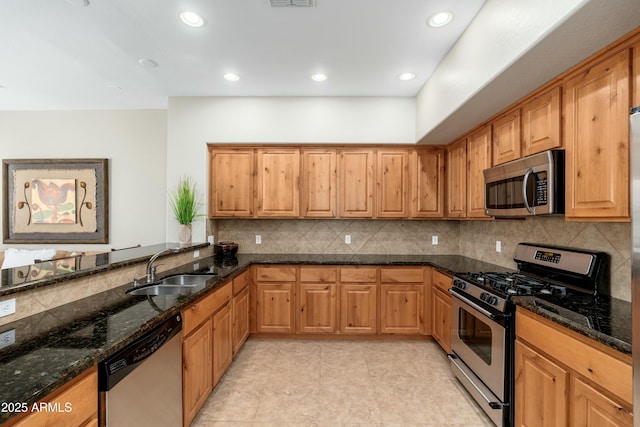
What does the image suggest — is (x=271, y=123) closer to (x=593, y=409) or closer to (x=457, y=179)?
(x=457, y=179)

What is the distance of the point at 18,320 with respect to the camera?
1418 millimetres

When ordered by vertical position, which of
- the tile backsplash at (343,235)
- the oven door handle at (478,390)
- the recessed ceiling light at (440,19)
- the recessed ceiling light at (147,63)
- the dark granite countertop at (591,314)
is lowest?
the oven door handle at (478,390)

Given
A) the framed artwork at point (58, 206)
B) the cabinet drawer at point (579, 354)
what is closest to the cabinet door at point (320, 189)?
the cabinet drawer at point (579, 354)

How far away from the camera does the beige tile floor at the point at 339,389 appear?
6.85 feet

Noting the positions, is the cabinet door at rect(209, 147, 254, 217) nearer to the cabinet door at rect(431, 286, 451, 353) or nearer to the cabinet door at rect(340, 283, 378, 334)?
the cabinet door at rect(340, 283, 378, 334)

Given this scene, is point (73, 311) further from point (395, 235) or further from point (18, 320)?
point (395, 235)

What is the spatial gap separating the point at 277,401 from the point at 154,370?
1155 mm

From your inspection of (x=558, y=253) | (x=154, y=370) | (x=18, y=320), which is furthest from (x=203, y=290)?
(x=558, y=253)

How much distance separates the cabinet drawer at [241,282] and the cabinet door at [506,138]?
263cm

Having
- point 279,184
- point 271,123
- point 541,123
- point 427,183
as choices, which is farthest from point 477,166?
point 271,123

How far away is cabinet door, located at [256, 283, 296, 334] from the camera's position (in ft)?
11.0

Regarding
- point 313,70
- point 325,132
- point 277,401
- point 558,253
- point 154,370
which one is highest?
point 313,70

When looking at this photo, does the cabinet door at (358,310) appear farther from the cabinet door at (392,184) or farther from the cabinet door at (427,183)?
the cabinet door at (427,183)

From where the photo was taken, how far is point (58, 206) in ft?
13.5
